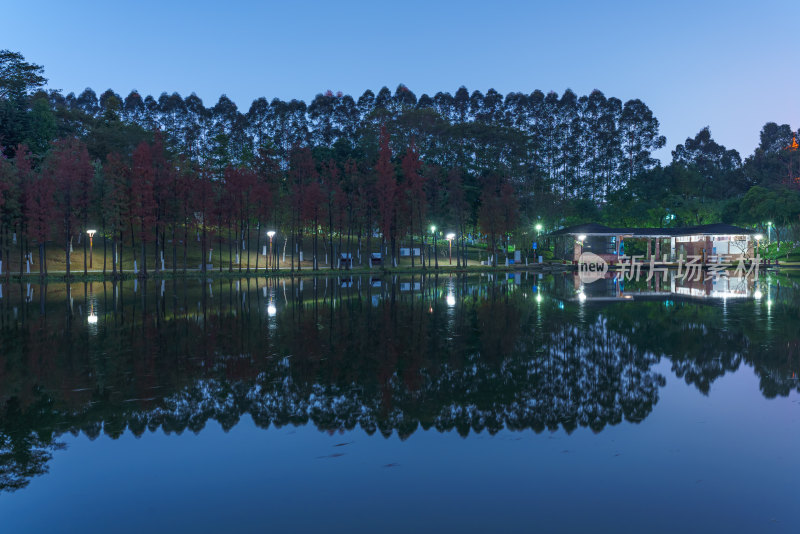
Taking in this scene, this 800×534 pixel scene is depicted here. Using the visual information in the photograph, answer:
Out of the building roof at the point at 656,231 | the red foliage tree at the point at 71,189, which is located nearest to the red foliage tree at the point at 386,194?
the building roof at the point at 656,231

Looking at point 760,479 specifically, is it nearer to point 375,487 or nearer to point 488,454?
point 488,454

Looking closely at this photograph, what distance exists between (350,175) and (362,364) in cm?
6626

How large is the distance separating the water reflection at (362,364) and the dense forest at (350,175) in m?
29.6

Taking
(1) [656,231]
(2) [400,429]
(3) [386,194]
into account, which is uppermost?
(3) [386,194]

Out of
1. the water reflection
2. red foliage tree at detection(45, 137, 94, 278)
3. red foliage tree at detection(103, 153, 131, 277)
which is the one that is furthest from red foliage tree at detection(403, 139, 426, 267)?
the water reflection

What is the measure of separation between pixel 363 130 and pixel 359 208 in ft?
140

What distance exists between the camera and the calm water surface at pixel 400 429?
6.40 m

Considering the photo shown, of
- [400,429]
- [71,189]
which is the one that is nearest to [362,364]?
[400,429]

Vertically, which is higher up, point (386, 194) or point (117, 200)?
point (386, 194)

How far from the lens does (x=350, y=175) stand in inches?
3071

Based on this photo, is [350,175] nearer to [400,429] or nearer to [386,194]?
[386,194]

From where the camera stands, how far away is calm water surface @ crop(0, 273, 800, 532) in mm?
6402

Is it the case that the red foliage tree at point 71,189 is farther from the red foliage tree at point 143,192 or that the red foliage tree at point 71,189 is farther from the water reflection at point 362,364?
the water reflection at point 362,364

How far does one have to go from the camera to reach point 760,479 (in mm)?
7172
